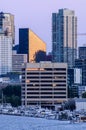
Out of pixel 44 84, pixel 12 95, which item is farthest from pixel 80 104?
pixel 12 95

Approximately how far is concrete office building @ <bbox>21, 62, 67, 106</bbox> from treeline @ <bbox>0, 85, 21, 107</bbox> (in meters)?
3.62

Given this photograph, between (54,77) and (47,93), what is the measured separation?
2.53 m

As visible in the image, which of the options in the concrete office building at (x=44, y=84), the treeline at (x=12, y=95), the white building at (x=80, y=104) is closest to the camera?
the white building at (x=80, y=104)

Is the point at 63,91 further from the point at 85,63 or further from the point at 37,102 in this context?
the point at 85,63

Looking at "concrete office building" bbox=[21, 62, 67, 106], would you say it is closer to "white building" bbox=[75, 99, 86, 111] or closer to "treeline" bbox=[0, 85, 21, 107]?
"treeline" bbox=[0, 85, 21, 107]

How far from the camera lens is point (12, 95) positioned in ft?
479

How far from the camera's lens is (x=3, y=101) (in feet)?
478

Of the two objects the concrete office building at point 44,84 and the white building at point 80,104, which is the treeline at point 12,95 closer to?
the concrete office building at point 44,84

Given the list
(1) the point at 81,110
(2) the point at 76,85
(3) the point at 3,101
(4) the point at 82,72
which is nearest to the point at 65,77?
(3) the point at 3,101

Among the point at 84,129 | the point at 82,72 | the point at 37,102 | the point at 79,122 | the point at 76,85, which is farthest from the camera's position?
the point at 82,72

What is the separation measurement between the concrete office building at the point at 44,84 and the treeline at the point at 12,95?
3.62 meters

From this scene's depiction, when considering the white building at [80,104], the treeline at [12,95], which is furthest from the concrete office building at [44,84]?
the white building at [80,104]

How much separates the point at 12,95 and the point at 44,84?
34.4 feet

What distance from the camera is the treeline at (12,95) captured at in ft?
465
